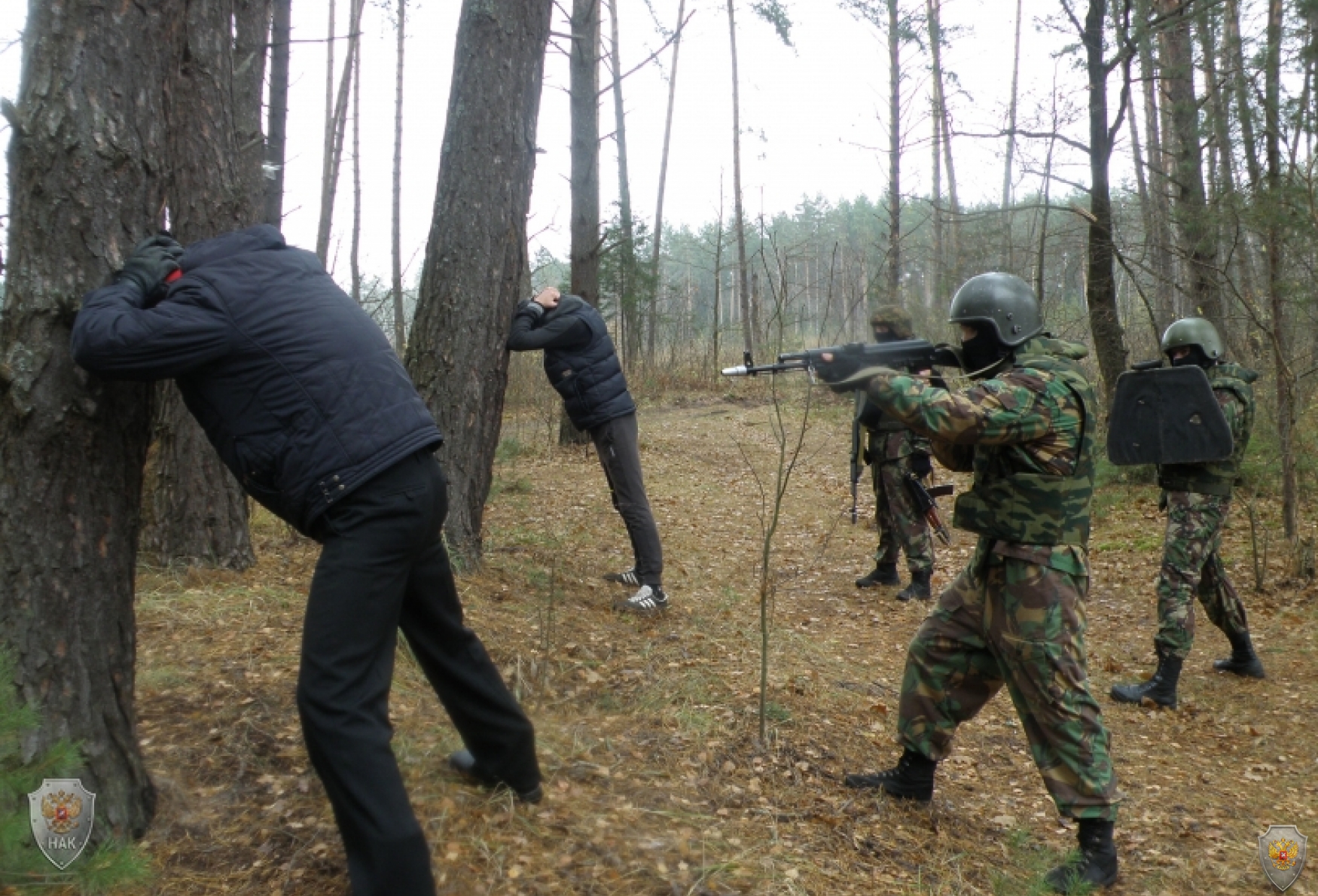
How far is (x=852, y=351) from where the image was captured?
162 inches

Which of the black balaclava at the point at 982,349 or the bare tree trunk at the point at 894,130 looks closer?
the black balaclava at the point at 982,349

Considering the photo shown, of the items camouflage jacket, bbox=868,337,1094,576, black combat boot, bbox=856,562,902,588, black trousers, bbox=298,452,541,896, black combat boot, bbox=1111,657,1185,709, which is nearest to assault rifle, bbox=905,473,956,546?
black combat boot, bbox=856,562,902,588

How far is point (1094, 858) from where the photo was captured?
352cm

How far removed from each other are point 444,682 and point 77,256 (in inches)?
66.2

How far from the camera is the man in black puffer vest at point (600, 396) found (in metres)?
6.07

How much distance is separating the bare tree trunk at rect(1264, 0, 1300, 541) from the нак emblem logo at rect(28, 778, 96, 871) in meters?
8.16

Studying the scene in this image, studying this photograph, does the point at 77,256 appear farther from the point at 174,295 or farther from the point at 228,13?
the point at 228,13

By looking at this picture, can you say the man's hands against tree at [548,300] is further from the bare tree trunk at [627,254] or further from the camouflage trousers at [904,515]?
the bare tree trunk at [627,254]

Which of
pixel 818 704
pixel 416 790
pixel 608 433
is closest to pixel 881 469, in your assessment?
pixel 608 433

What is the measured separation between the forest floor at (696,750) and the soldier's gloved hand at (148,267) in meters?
1.63

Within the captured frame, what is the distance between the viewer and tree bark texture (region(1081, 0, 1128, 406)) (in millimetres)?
10844

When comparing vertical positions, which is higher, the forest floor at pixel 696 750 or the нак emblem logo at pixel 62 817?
the нак emblem logo at pixel 62 817

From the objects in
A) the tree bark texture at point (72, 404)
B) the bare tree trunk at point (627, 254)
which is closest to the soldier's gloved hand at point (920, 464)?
the tree bark texture at point (72, 404)

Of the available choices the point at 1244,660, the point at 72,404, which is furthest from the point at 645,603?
the point at 72,404
